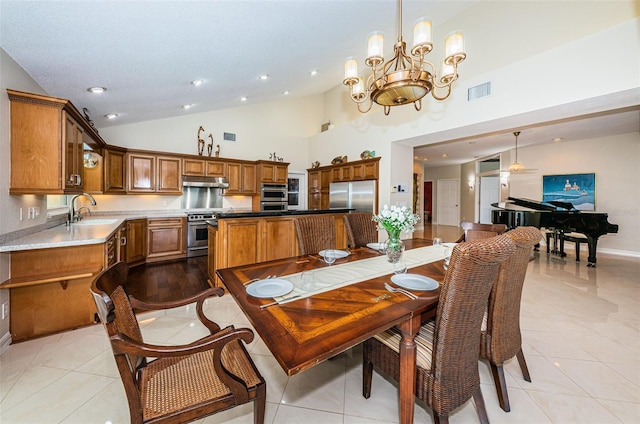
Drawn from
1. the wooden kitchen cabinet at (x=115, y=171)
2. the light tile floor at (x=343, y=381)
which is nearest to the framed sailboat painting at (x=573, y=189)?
the light tile floor at (x=343, y=381)

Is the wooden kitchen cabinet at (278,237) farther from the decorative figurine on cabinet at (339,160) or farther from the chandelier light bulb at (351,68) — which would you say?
the decorative figurine on cabinet at (339,160)

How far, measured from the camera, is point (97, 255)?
248 centimetres

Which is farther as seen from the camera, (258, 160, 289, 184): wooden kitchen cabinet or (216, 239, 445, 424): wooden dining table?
(258, 160, 289, 184): wooden kitchen cabinet

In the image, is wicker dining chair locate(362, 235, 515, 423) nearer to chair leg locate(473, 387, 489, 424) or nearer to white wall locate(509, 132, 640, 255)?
chair leg locate(473, 387, 489, 424)

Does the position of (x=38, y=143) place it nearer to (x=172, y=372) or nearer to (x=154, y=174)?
(x=172, y=372)

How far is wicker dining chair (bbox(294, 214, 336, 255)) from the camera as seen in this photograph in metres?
2.41

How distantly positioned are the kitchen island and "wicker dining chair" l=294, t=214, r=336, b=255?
2.41 feet

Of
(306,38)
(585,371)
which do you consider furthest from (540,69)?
(585,371)

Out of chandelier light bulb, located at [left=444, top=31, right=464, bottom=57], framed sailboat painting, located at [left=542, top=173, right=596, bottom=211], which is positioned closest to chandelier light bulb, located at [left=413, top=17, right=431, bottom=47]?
chandelier light bulb, located at [left=444, top=31, right=464, bottom=57]

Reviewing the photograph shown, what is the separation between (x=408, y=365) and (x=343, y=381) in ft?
2.65

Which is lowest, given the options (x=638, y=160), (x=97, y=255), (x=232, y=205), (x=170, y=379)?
(x=170, y=379)

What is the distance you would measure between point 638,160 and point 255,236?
8.45 meters

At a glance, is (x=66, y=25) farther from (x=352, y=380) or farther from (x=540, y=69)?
Answer: (x=540, y=69)

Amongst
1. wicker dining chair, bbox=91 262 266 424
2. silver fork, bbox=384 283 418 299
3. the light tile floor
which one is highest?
silver fork, bbox=384 283 418 299
